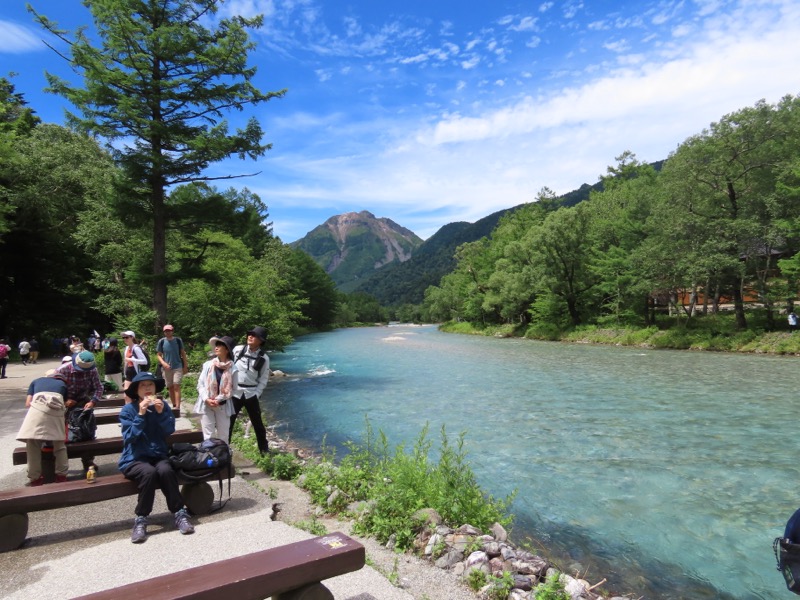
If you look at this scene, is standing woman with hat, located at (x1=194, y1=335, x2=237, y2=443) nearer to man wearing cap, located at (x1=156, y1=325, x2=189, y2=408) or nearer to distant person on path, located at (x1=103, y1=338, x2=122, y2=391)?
man wearing cap, located at (x1=156, y1=325, x2=189, y2=408)

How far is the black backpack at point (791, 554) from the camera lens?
2094mm

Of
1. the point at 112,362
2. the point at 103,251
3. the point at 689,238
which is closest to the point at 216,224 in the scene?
the point at 112,362

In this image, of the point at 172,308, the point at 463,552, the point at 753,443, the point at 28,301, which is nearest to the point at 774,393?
the point at 753,443

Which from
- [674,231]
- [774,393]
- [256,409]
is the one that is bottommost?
[774,393]

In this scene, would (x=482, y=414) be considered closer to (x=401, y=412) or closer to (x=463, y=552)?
(x=401, y=412)

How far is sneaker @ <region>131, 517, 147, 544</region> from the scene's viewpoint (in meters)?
4.40

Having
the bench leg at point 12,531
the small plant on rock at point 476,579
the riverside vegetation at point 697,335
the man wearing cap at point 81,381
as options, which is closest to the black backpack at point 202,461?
the bench leg at point 12,531

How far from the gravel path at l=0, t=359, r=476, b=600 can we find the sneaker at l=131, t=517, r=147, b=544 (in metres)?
0.06

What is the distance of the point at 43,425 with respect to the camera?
5.38 m

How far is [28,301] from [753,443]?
35790 mm

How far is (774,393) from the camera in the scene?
13.9 meters

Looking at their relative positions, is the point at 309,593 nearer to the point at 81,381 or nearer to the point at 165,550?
the point at 165,550

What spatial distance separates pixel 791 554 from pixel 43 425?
700cm

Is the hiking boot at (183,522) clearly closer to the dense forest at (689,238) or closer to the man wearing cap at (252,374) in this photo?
the man wearing cap at (252,374)
